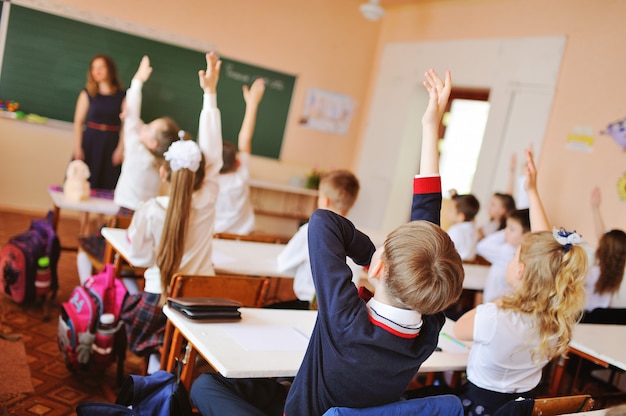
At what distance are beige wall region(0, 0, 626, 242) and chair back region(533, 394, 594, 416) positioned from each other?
3.02m

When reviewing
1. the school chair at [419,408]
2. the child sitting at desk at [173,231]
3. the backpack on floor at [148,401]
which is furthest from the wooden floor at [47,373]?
the school chair at [419,408]

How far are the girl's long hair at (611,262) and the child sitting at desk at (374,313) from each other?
254 cm

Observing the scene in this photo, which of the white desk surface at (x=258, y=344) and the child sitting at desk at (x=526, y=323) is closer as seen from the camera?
the white desk surface at (x=258, y=344)

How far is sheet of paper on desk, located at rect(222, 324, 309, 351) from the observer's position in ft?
6.33

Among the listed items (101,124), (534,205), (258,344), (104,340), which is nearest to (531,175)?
(534,205)

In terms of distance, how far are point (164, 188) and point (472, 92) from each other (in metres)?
3.46

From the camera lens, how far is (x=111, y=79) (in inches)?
211

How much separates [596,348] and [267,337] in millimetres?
1607

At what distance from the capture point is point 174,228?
253cm

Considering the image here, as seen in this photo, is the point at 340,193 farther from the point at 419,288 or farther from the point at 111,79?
the point at 111,79

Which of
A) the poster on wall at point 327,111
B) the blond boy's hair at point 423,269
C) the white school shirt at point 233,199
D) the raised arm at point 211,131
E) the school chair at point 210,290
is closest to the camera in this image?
the blond boy's hair at point 423,269

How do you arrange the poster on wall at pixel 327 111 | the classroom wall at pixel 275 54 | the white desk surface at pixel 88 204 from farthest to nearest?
the poster on wall at pixel 327 111
the classroom wall at pixel 275 54
the white desk surface at pixel 88 204

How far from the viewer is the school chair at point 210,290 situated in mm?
2314

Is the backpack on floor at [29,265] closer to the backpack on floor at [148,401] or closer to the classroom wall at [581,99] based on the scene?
the backpack on floor at [148,401]
